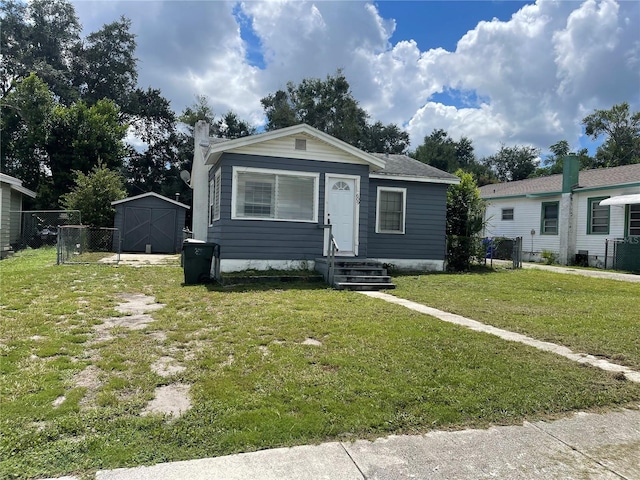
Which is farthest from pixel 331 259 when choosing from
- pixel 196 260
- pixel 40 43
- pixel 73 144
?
pixel 40 43

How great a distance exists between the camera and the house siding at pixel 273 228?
10.3 meters

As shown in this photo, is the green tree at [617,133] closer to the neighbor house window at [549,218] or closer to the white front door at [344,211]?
the neighbor house window at [549,218]

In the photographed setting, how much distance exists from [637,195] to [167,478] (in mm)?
18947

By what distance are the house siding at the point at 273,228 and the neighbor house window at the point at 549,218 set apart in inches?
488

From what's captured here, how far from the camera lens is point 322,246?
11.1 metres

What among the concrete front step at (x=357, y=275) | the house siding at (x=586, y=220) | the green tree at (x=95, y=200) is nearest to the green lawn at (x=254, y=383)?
the concrete front step at (x=357, y=275)

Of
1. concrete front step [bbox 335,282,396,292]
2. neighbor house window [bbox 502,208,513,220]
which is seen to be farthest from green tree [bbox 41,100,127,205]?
neighbor house window [bbox 502,208,513,220]

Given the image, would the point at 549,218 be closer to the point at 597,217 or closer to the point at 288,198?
the point at 597,217

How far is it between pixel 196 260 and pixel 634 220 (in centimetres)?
1655

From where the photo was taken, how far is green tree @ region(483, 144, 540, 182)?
4772 centimetres

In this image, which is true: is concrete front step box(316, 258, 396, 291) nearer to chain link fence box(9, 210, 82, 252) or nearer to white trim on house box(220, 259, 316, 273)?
white trim on house box(220, 259, 316, 273)

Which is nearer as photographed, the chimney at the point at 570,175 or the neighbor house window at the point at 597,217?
the neighbor house window at the point at 597,217

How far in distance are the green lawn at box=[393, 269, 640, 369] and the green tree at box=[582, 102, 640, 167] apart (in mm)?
30750

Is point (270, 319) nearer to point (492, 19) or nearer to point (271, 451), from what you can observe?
point (271, 451)
